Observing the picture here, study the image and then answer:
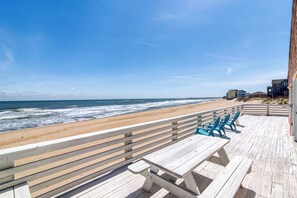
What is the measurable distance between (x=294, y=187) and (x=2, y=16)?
13.0 meters

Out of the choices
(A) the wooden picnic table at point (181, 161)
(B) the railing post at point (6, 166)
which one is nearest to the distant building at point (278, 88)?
(A) the wooden picnic table at point (181, 161)

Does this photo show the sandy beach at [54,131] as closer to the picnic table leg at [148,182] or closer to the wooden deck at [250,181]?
the wooden deck at [250,181]

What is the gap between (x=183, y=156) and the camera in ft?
5.83

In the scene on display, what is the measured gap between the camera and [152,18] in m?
8.76

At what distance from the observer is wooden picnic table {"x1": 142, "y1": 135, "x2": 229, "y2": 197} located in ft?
4.96

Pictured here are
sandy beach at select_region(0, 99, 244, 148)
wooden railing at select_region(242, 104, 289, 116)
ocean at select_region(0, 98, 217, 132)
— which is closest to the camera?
sandy beach at select_region(0, 99, 244, 148)

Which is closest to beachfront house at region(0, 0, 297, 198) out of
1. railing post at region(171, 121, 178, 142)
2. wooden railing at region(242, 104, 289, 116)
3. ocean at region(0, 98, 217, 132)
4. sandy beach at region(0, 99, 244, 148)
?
railing post at region(171, 121, 178, 142)

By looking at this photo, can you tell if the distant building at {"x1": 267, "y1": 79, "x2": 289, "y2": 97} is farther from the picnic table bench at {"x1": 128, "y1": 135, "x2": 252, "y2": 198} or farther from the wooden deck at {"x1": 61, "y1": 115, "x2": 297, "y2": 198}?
the picnic table bench at {"x1": 128, "y1": 135, "x2": 252, "y2": 198}

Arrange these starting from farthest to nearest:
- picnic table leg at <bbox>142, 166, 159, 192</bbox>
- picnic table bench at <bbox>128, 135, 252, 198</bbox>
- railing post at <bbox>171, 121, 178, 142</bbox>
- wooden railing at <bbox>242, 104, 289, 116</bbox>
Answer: wooden railing at <bbox>242, 104, 289, 116</bbox>
railing post at <bbox>171, 121, 178, 142</bbox>
picnic table leg at <bbox>142, 166, 159, 192</bbox>
picnic table bench at <bbox>128, 135, 252, 198</bbox>

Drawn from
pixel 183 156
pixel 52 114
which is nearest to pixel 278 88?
pixel 183 156

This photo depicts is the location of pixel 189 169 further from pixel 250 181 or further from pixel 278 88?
pixel 278 88

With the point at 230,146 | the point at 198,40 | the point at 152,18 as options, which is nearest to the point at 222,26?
the point at 198,40

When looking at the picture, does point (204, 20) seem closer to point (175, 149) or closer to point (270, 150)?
point (270, 150)

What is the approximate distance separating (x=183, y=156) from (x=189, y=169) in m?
0.31
